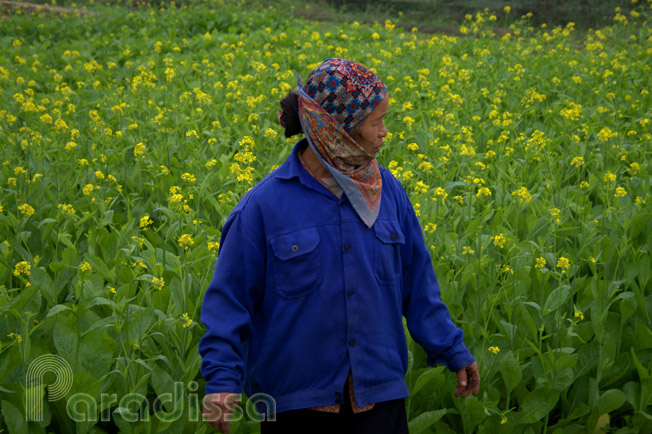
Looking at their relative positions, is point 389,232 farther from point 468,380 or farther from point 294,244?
point 468,380

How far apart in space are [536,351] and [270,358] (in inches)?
58.3

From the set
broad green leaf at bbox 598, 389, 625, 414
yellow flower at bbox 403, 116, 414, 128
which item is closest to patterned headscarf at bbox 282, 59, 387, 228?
broad green leaf at bbox 598, 389, 625, 414

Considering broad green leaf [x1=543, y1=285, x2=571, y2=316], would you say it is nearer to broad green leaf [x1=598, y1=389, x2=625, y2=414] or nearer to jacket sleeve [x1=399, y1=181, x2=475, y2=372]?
broad green leaf [x1=598, y1=389, x2=625, y2=414]

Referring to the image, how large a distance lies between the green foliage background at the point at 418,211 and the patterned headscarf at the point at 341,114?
3.08 feet

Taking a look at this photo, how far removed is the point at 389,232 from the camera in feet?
7.25

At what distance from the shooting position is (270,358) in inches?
83.4

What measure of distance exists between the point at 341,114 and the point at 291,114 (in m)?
0.21

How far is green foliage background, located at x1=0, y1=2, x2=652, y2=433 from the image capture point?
9.68 ft

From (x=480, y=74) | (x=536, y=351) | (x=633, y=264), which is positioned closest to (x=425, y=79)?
(x=480, y=74)

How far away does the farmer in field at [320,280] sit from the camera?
6.83 feet

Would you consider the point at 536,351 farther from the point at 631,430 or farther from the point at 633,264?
the point at 633,264

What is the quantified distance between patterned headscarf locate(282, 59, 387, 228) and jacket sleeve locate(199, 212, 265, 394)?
0.33 metres

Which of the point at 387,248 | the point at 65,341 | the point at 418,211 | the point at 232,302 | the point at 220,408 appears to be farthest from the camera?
the point at 418,211

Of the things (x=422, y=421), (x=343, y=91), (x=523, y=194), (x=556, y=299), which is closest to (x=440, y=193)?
(x=523, y=194)
